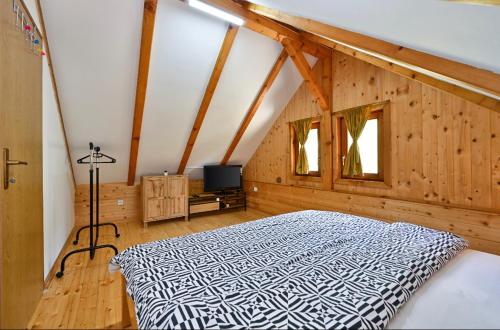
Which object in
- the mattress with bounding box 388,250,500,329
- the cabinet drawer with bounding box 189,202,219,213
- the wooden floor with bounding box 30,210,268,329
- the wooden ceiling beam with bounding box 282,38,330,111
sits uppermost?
the wooden ceiling beam with bounding box 282,38,330,111

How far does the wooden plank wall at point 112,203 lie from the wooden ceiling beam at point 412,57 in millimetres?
3971

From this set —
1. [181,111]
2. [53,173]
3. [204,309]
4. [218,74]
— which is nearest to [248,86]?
[218,74]

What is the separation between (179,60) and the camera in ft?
9.25

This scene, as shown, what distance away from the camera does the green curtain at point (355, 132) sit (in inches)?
119

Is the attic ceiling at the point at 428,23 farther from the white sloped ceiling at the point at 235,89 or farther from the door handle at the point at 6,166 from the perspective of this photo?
the door handle at the point at 6,166

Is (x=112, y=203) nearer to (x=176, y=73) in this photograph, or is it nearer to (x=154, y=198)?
(x=154, y=198)

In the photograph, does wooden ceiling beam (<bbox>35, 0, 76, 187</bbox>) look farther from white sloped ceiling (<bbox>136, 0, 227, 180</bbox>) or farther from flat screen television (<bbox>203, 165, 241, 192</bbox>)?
flat screen television (<bbox>203, 165, 241, 192</bbox>)

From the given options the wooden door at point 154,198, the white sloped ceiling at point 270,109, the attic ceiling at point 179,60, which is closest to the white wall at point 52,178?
the attic ceiling at point 179,60

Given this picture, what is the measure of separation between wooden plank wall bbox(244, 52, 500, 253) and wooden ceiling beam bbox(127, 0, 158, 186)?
2521 mm

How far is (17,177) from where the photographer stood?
1.30 meters

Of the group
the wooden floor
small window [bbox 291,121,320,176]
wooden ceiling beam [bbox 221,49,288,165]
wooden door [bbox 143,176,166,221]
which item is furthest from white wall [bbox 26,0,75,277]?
small window [bbox 291,121,320,176]

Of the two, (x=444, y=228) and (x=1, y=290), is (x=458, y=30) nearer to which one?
(x=444, y=228)

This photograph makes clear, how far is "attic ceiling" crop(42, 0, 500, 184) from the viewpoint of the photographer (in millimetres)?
1158

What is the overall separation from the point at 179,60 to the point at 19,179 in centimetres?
212
